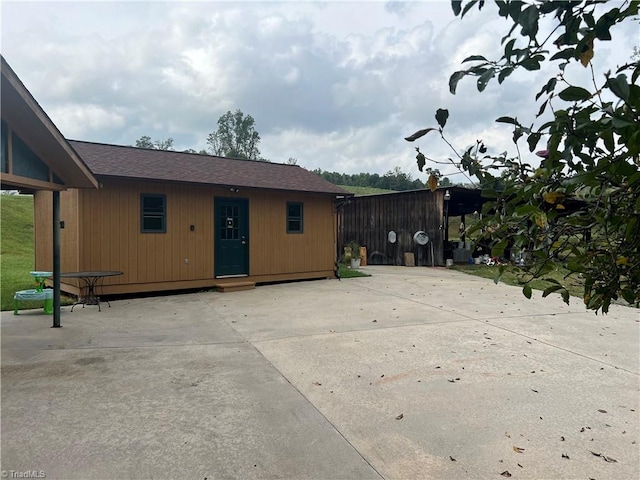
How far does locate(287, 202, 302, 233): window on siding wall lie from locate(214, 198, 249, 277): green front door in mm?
1242

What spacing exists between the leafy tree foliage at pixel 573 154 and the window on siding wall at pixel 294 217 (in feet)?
31.0

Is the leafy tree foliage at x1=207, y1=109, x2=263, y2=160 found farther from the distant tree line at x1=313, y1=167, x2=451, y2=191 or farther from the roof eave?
the roof eave

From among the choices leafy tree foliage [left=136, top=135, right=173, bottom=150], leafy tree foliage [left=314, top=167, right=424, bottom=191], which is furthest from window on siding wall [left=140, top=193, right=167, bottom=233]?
leafy tree foliage [left=136, top=135, right=173, bottom=150]

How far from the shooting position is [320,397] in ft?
10.6

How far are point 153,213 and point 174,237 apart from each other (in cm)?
70

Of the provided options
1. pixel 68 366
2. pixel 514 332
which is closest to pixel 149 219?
pixel 68 366

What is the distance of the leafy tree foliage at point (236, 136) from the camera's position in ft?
152

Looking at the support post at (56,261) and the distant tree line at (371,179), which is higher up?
the distant tree line at (371,179)

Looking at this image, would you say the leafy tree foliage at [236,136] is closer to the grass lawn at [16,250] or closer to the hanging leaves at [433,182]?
the grass lawn at [16,250]

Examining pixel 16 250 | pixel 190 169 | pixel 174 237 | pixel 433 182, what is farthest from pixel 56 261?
pixel 16 250

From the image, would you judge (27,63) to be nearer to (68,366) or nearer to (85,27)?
(85,27)

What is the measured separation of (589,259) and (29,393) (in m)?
4.09

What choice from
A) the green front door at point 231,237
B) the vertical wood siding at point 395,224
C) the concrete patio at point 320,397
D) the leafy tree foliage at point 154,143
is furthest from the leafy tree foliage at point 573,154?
the leafy tree foliage at point 154,143

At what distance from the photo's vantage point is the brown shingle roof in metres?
8.36
